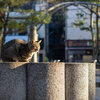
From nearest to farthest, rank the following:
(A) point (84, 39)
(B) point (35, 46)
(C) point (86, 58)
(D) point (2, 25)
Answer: (B) point (35, 46)
(D) point (2, 25)
(C) point (86, 58)
(A) point (84, 39)

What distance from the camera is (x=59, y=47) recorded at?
41.3 meters

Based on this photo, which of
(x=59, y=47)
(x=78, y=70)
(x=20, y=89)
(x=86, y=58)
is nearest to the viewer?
(x=20, y=89)

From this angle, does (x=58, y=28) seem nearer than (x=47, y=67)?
No

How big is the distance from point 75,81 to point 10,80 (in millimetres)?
1092

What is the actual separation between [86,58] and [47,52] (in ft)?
46.8

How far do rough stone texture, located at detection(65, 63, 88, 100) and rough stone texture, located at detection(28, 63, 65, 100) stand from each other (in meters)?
0.31

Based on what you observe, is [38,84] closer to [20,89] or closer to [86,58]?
[20,89]

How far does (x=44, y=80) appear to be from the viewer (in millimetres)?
3453

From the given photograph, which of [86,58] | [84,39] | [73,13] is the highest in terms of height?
[73,13]

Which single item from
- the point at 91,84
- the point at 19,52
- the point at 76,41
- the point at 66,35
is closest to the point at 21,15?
the point at 91,84

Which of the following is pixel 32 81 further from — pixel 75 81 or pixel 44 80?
pixel 75 81

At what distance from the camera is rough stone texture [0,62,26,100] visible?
3.38 meters

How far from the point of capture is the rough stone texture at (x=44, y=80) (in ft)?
11.3

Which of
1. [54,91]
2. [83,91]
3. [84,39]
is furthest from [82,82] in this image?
[84,39]
